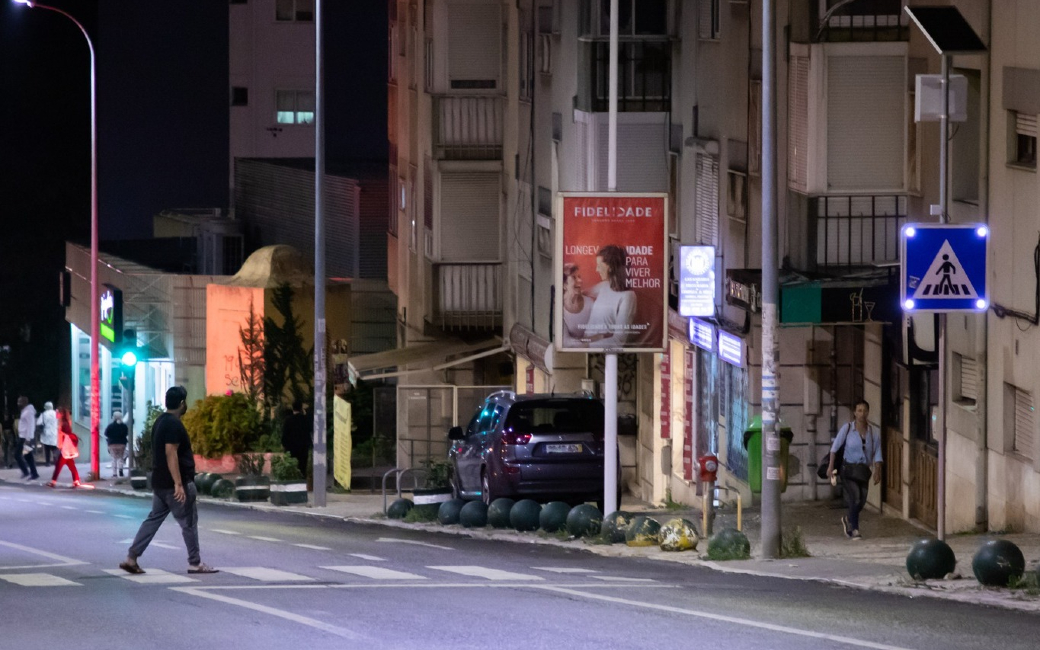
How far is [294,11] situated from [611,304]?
4320 centimetres

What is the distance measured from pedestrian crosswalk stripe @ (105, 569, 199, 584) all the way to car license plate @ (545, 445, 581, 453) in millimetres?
8835

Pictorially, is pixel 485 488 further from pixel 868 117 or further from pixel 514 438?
pixel 868 117

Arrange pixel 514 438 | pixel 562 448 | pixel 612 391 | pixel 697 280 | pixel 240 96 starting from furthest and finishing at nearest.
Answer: pixel 240 96, pixel 697 280, pixel 514 438, pixel 562 448, pixel 612 391

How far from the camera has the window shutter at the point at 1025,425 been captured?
18797 mm

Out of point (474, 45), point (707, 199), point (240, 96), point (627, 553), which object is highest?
point (240, 96)

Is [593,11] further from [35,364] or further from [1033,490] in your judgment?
[35,364]

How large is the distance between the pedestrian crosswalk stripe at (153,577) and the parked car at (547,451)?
871 centimetres

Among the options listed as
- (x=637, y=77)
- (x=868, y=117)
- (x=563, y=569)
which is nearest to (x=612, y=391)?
(x=868, y=117)

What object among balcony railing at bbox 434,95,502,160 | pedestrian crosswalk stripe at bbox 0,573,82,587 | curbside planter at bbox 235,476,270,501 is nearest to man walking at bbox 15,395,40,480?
curbside planter at bbox 235,476,270,501

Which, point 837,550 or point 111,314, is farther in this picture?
point 111,314

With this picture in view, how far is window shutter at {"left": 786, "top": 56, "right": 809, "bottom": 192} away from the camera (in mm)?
22375

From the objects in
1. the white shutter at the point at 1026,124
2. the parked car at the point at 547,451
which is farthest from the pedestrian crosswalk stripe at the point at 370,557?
the white shutter at the point at 1026,124

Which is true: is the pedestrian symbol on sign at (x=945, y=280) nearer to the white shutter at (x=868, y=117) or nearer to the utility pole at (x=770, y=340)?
the utility pole at (x=770, y=340)

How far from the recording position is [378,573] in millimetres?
16969
